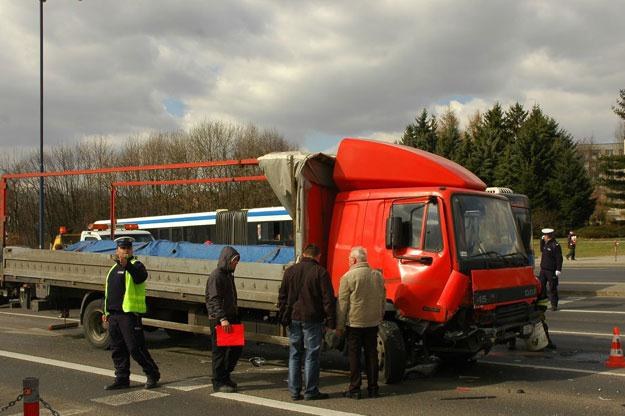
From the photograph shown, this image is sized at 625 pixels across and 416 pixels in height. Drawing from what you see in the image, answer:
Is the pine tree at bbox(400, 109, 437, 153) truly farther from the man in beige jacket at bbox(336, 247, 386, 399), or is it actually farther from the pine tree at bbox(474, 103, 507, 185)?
the man in beige jacket at bbox(336, 247, 386, 399)

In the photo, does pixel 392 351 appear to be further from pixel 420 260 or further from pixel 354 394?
pixel 420 260

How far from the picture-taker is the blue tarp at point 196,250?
29.6 feet

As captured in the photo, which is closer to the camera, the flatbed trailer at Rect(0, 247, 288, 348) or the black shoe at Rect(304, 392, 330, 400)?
the black shoe at Rect(304, 392, 330, 400)

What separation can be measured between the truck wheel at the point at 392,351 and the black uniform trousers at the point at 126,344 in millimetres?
2630

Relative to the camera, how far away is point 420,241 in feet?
25.6

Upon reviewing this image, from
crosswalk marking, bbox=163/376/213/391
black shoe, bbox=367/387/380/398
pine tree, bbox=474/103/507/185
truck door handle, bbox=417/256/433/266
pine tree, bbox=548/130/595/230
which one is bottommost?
crosswalk marking, bbox=163/376/213/391

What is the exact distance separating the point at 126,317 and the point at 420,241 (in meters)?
3.51

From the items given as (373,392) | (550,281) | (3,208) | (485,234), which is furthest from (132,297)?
(550,281)

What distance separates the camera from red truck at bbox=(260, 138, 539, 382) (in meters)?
7.57

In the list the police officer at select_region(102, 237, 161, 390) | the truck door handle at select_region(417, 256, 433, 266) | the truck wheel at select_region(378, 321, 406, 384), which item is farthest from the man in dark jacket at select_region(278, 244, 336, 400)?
the police officer at select_region(102, 237, 161, 390)

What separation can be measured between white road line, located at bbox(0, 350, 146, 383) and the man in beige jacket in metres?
2.69

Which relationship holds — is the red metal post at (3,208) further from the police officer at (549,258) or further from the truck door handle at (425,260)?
the police officer at (549,258)

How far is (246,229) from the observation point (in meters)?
25.2

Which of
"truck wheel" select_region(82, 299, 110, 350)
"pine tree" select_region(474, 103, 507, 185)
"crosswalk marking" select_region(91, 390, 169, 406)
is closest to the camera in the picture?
"crosswalk marking" select_region(91, 390, 169, 406)
